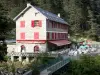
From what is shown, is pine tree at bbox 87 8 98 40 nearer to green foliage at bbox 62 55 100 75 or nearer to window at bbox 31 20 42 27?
window at bbox 31 20 42 27

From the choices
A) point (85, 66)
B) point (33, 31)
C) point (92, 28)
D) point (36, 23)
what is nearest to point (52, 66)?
point (85, 66)

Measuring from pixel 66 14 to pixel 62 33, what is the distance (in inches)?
1066

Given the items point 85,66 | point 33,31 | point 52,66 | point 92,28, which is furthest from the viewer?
point 92,28

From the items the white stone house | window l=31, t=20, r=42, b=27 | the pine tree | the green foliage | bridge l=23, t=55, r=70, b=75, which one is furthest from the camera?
the pine tree

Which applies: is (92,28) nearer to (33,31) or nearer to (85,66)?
(33,31)

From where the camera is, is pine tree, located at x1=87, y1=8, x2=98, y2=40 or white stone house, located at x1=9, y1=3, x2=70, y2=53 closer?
white stone house, located at x1=9, y1=3, x2=70, y2=53

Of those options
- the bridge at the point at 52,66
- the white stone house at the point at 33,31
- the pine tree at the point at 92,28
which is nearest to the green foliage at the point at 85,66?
the bridge at the point at 52,66

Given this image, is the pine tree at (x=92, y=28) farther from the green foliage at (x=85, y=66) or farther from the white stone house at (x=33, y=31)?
the green foliage at (x=85, y=66)

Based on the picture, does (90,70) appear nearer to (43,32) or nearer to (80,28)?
(43,32)

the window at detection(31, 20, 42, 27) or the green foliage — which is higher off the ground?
the window at detection(31, 20, 42, 27)

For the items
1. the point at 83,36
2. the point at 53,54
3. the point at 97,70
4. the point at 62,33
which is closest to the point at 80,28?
the point at 83,36

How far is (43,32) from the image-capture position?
5244 centimetres

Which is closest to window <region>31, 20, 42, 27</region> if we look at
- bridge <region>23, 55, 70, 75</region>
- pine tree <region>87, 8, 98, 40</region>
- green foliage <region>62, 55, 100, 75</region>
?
bridge <region>23, 55, 70, 75</region>

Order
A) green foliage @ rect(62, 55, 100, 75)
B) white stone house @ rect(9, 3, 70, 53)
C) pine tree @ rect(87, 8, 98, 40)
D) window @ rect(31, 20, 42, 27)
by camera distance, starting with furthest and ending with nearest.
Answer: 1. pine tree @ rect(87, 8, 98, 40)
2. window @ rect(31, 20, 42, 27)
3. white stone house @ rect(9, 3, 70, 53)
4. green foliage @ rect(62, 55, 100, 75)
